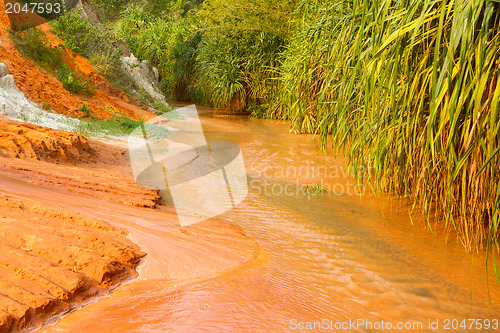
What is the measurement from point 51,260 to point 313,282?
1.41 meters

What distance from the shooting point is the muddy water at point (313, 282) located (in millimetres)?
1913

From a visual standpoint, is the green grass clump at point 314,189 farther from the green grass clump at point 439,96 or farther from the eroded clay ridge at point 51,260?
the eroded clay ridge at point 51,260

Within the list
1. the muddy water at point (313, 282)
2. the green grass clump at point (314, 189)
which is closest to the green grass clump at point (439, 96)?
the muddy water at point (313, 282)

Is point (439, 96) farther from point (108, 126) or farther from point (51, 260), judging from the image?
point (108, 126)

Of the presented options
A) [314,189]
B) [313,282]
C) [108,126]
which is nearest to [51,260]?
[313,282]

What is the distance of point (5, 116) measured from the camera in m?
5.24

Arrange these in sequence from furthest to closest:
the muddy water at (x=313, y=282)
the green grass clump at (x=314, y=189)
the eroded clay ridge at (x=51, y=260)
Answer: the green grass clump at (x=314, y=189) < the muddy water at (x=313, y=282) < the eroded clay ridge at (x=51, y=260)

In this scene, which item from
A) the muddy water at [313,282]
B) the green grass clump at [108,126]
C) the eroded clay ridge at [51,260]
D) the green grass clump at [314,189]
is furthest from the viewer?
the green grass clump at [108,126]

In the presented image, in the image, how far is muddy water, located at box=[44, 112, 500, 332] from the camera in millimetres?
1913

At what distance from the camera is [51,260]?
2.00m

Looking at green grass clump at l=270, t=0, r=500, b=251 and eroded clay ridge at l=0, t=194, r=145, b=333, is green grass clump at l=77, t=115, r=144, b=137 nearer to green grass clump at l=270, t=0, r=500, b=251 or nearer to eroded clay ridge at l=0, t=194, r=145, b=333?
green grass clump at l=270, t=0, r=500, b=251

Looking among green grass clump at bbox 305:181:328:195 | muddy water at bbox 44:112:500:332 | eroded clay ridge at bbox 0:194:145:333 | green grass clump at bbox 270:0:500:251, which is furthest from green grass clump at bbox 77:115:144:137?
eroded clay ridge at bbox 0:194:145:333

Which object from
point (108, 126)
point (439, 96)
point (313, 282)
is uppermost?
point (439, 96)

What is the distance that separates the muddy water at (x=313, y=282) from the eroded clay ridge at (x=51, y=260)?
92 mm
